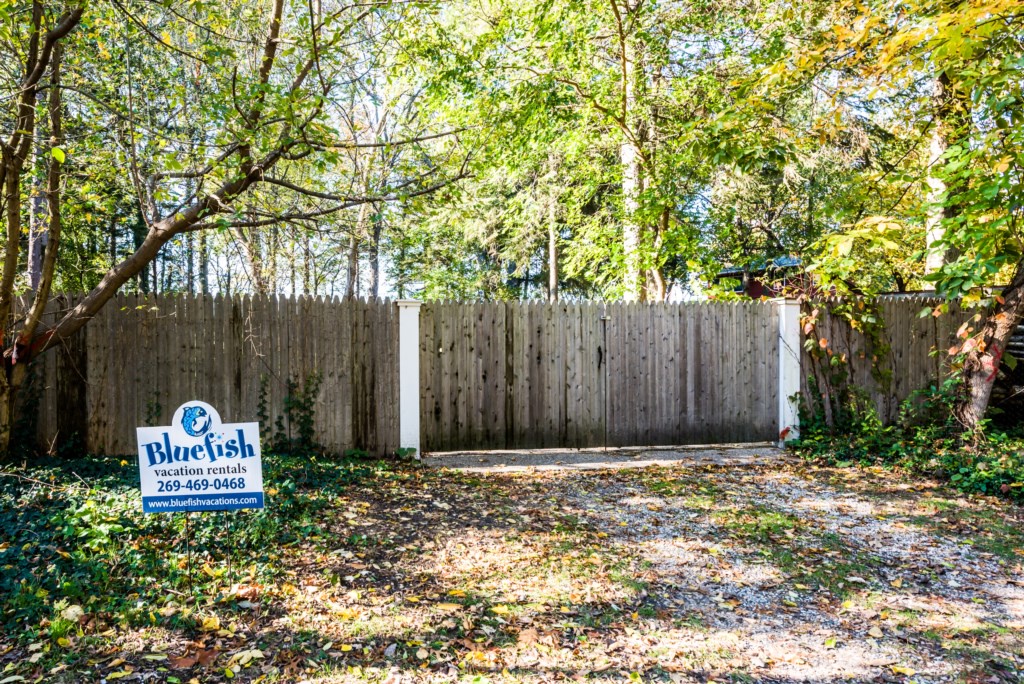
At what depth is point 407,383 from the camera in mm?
7090

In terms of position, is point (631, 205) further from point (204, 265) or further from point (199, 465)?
point (204, 265)

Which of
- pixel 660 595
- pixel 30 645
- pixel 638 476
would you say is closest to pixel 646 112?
pixel 638 476

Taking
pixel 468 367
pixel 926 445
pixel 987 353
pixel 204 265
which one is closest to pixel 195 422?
pixel 468 367

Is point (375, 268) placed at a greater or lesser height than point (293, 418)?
greater

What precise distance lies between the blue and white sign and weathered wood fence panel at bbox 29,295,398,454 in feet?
10.4

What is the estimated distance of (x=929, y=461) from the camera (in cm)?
649

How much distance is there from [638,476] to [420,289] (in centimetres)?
1647

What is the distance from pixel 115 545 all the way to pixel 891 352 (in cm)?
868

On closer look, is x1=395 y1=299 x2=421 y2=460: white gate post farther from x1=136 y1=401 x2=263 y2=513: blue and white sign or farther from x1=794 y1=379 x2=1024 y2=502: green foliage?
x1=794 y1=379 x2=1024 y2=502: green foliage

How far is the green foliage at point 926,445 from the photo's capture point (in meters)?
5.86

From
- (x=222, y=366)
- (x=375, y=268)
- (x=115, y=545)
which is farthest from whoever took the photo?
(x=375, y=268)

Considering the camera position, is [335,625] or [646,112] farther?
[646,112]

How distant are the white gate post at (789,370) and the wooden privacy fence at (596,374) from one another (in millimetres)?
135

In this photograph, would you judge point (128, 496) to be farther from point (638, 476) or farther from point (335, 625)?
point (638, 476)
